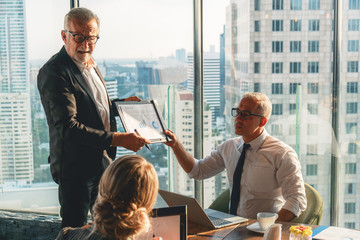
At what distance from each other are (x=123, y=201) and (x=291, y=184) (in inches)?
61.9

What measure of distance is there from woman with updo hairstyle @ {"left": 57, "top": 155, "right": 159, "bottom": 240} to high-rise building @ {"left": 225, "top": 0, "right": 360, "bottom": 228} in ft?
9.78

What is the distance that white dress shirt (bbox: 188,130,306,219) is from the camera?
2873 millimetres

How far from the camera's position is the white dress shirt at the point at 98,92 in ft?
9.32

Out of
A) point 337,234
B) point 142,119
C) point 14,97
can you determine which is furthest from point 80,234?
point 14,97

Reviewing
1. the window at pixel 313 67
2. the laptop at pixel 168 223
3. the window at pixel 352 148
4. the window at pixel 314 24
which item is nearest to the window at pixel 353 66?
the window at pixel 313 67

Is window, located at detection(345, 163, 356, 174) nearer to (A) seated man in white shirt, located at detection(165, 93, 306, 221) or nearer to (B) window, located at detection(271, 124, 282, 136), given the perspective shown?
(B) window, located at detection(271, 124, 282, 136)

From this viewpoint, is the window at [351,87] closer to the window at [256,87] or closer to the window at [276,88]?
the window at [276,88]

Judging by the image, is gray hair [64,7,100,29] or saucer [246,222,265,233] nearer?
saucer [246,222,265,233]

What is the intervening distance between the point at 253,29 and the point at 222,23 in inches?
11.7

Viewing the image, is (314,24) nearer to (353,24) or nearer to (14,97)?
(353,24)

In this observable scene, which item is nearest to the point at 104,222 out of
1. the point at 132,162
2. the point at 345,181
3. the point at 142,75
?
the point at 132,162

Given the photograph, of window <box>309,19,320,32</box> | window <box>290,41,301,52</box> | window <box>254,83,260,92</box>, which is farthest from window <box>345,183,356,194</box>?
window <box>309,19,320,32</box>

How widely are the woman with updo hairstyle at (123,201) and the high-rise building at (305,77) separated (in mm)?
2980

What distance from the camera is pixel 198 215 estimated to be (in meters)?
2.40
